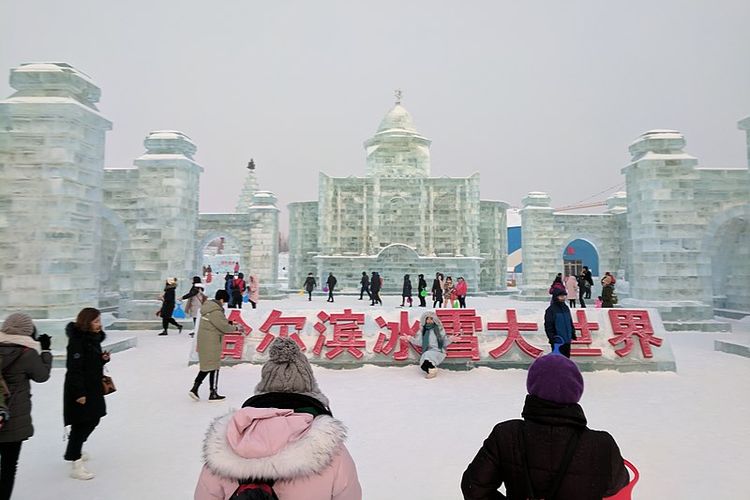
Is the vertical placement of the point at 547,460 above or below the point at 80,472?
above

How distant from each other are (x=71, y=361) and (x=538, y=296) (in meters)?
20.6

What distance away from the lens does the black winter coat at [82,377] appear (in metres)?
3.74

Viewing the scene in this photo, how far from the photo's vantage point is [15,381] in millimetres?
3170

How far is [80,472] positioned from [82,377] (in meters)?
0.79

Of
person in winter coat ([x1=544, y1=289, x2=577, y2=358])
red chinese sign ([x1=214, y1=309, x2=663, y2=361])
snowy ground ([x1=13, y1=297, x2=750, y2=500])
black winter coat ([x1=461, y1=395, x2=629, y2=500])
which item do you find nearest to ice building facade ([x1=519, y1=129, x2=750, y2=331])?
snowy ground ([x1=13, y1=297, x2=750, y2=500])

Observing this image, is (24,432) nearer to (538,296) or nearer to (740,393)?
(740,393)

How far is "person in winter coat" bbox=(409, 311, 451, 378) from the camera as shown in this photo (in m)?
7.37

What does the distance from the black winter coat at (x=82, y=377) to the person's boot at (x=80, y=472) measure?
14.0 inches

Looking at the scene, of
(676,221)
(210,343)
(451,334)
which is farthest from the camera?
(676,221)

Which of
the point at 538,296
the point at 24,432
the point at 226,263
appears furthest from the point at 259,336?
the point at 226,263

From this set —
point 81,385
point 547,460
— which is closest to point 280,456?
point 547,460

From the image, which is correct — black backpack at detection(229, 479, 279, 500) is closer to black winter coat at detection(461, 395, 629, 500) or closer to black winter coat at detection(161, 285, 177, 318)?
black winter coat at detection(461, 395, 629, 500)

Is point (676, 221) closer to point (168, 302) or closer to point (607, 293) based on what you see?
point (607, 293)

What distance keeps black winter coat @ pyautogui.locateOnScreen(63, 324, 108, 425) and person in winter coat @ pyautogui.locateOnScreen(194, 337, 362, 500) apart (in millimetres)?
2671
